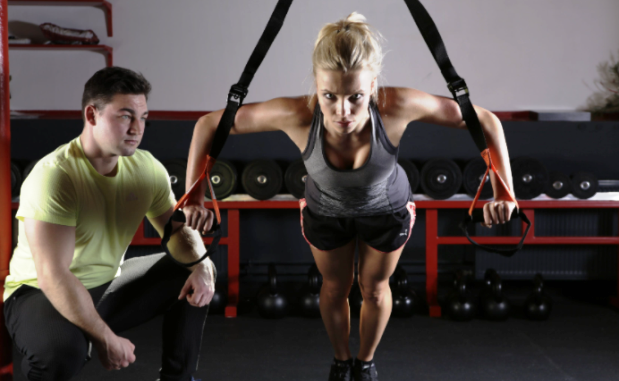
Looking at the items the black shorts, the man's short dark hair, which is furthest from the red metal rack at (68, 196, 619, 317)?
the man's short dark hair

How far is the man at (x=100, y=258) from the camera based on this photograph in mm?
1566

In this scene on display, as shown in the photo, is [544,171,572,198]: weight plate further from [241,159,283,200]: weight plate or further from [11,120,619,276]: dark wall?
[241,159,283,200]: weight plate

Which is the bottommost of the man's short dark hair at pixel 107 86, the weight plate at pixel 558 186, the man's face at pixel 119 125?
the weight plate at pixel 558 186

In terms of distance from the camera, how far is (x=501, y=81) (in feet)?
13.6

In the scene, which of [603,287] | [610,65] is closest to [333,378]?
[603,287]

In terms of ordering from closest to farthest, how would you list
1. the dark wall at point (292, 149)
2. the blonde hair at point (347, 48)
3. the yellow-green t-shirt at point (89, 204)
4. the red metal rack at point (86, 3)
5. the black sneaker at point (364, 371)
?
the blonde hair at point (347, 48) → the yellow-green t-shirt at point (89, 204) → the black sneaker at point (364, 371) → the dark wall at point (292, 149) → the red metal rack at point (86, 3)

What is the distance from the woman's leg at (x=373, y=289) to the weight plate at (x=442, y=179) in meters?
1.49

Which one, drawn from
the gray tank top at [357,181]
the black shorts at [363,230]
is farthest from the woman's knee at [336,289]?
the gray tank top at [357,181]

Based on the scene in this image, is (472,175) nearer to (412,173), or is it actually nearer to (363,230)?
(412,173)

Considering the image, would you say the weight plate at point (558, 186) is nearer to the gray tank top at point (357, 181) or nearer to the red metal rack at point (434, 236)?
the red metal rack at point (434, 236)

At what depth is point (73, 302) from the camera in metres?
1.56

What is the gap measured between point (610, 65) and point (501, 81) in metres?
0.81

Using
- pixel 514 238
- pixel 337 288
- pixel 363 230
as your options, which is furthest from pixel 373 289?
pixel 514 238

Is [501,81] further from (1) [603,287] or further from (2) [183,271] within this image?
(2) [183,271]
